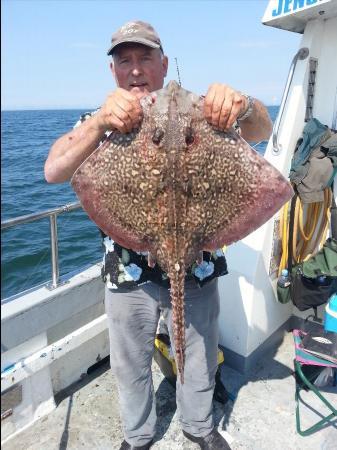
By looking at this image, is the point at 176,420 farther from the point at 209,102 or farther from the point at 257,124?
the point at 209,102

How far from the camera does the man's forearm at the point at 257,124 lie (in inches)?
90.7

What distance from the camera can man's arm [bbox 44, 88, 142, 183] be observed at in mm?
1855

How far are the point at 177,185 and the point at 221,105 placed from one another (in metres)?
0.44

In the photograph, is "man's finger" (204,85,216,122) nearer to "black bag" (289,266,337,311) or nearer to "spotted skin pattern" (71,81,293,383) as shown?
"spotted skin pattern" (71,81,293,383)

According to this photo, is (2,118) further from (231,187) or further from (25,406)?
(25,406)

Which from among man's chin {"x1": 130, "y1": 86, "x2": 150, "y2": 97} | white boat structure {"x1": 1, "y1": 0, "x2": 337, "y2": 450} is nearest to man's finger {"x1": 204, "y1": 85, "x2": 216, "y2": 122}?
man's chin {"x1": 130, "y1": 86, "x2": 150, "y2": 97}

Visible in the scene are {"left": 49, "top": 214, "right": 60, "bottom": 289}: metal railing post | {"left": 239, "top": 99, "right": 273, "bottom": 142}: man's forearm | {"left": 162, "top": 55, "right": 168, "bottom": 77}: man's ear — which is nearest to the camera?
{"left": 239, "top": 99, "right": 273, "bottom": 142}: man's forearm

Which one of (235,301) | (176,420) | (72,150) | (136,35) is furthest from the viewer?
(235,301)

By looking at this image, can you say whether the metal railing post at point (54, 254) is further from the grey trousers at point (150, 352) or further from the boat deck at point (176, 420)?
the boat deck at point (176, 420)

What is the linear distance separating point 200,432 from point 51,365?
4.97 ft

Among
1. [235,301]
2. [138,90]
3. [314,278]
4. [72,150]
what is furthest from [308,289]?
[72,150]

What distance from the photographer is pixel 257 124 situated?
2.40m

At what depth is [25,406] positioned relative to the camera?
337 centimetres

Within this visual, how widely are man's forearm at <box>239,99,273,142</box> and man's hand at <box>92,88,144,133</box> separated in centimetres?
80
